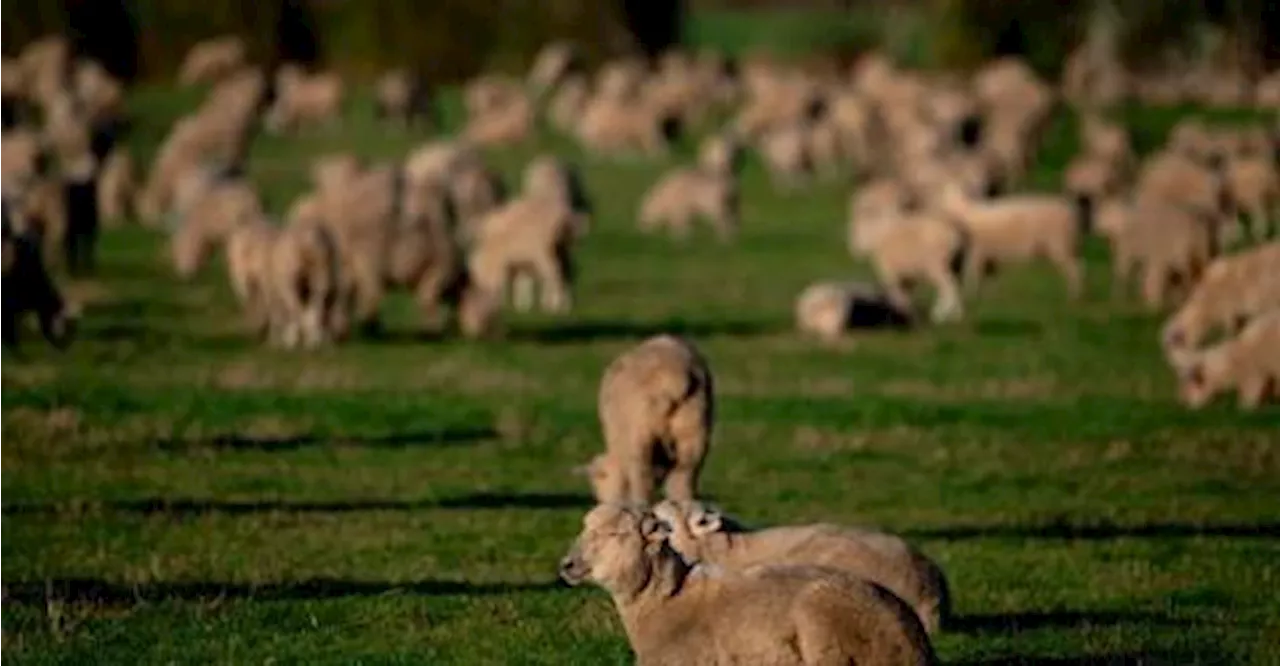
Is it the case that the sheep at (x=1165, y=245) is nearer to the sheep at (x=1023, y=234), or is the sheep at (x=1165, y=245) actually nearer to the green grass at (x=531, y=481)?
the sheep at (x=1023, y=234)

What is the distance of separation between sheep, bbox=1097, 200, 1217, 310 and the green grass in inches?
Answer: 55.6

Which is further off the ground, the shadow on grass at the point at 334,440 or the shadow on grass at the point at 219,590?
the shadow on grass at the point at 219,590

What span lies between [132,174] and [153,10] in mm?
41239

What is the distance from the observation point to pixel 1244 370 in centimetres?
2548

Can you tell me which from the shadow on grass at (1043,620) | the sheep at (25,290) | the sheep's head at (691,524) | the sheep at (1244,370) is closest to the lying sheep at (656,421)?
the shadow on grass at (1043,620)

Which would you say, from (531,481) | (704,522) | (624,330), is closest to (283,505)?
(531,481)

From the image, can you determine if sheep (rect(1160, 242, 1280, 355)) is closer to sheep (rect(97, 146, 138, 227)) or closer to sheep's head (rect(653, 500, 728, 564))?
sheep's head (rect(653, 500, 728, 564))

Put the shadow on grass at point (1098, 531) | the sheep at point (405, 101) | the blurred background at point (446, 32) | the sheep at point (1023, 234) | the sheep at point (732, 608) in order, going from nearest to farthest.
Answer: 1. the sheep at point (732, 608)
2. the shadow on grass at point (1098, 531)
3. the sheep at point (1023, 234)
4. the sheep at point (405, 101)
5. the blurred background at point (446, 32)

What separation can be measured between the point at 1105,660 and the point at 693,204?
3808 cm

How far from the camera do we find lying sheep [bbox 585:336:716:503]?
17406 millimetres

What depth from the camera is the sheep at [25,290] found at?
28.8 m

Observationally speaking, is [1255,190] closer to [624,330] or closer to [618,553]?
[624,330]

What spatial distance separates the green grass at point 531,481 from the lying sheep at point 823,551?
253 millimetres

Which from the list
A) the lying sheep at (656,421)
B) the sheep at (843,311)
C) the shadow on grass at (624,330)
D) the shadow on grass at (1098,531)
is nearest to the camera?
the lying sheep at (656,421)
